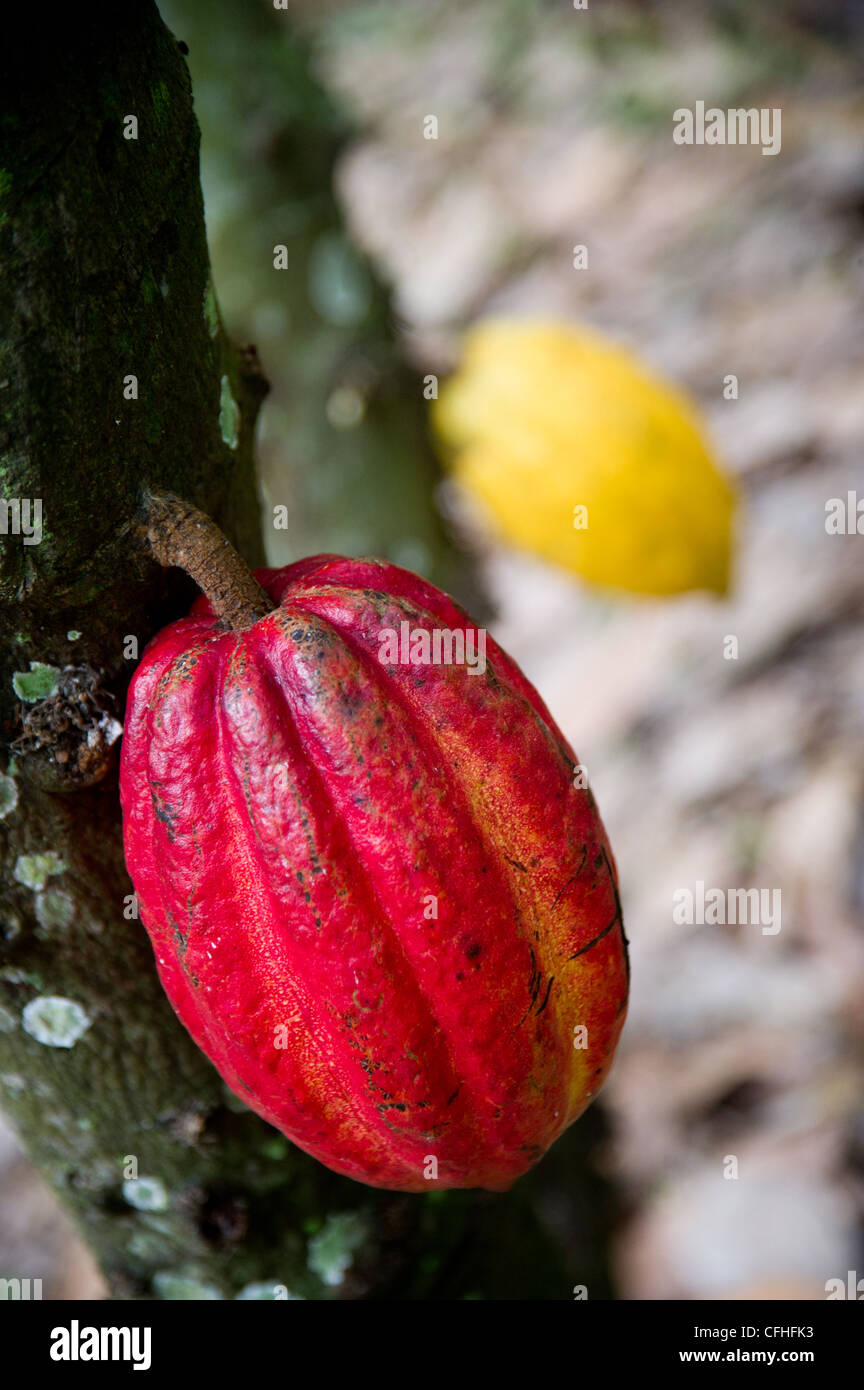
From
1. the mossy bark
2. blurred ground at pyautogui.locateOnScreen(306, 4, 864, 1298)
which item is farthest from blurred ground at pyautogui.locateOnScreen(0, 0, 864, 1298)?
the mossy bark

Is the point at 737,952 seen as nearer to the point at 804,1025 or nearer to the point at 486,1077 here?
the point at 804,1025

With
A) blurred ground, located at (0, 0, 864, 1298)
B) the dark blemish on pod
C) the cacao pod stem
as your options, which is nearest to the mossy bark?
the cacao pod stem

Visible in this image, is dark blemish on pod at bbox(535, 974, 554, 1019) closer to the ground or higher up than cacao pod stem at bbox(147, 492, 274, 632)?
closer to the ground

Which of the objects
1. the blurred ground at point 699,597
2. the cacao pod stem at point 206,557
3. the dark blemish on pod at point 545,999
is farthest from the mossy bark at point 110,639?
the blurred ground at point 699,597

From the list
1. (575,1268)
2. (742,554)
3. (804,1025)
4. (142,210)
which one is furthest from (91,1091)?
(742,554)

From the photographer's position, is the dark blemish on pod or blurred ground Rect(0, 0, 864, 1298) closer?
the dark blemish on pod

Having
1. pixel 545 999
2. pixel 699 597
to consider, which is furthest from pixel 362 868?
pixel 699 597

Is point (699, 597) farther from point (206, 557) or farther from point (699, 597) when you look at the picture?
point (206, 557)

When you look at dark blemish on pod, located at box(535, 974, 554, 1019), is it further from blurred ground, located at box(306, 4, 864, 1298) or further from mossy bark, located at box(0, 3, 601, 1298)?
blurred ground, located at box(306, 4, 864, 1298)
